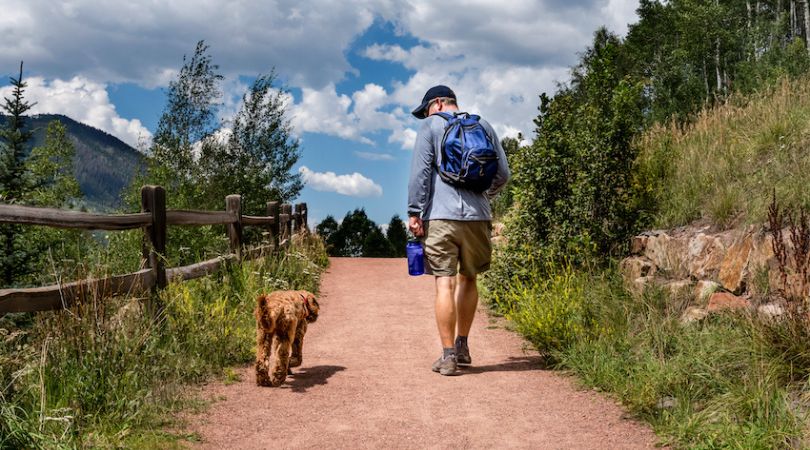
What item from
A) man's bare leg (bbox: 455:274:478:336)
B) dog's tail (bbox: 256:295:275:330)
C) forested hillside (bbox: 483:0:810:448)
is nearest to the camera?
forested hillside (bbox: 483:0:810:448)

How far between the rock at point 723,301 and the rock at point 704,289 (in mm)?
92

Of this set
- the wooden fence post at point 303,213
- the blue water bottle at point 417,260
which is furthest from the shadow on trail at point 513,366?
the wooden fence post at point 303,213

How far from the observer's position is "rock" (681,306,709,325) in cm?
604

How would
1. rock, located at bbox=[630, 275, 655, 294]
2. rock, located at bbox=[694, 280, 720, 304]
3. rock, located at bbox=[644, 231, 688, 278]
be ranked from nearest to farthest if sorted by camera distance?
rock, located at bbox=[694, 280, 720, 304] → rock, located at bbox=[630, 275, 655, 294] → rock, located at bbox=[644, 231, 688, 278]

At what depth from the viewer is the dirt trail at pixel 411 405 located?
4.55 m

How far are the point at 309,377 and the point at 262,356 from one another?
683 millimetres

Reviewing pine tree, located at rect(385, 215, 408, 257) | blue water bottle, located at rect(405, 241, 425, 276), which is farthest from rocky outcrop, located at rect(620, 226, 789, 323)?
pine tree, located at rect(385, 215, 408, 257)

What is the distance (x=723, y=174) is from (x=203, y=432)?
6.29m

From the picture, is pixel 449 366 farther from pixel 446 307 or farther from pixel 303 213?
pixel 303 213

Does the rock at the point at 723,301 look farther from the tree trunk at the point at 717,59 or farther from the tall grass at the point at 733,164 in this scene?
the tree trunk at the point at 717,59

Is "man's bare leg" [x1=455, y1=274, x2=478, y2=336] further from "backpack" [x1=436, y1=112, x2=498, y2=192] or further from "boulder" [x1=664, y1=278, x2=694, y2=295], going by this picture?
"boulder" [x1=664, y1=278, x2=694, y2=295]

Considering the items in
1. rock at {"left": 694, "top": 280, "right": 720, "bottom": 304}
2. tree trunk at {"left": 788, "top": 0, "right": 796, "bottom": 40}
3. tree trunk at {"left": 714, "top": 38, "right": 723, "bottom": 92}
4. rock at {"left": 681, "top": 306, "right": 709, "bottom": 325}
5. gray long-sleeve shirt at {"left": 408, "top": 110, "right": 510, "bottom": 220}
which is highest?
tree trunk at {"left": 788, "top": 0, "right": 796, "bottom": 40}

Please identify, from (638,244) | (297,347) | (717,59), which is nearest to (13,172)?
(297,347)

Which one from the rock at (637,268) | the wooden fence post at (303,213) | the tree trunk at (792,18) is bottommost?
the rock at (637,268)
